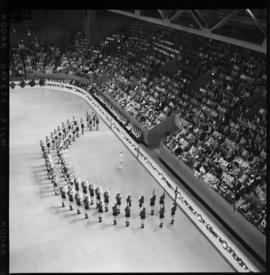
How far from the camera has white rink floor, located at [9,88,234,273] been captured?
10438mm

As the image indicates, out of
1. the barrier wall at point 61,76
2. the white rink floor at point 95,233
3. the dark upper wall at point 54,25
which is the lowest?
the white rink floor at point 95,233

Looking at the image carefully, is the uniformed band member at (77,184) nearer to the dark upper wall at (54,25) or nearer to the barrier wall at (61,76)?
the barrier wall at (61,76)

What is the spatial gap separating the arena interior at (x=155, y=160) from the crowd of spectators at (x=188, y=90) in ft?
0.22

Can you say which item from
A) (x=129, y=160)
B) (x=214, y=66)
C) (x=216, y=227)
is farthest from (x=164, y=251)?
(x=214, y=66)

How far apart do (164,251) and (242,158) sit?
14.0 feet

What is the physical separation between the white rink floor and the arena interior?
0.04 meters

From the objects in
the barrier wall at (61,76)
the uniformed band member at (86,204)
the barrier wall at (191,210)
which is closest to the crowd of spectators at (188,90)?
the barrier wall at (61,76)

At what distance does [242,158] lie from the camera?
1346cm

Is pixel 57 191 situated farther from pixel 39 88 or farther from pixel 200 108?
pixel 39 88

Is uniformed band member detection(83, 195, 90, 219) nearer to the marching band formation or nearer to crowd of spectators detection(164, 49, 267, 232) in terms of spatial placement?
the marching band formation

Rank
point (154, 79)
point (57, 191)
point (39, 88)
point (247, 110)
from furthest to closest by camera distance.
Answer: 1. point (39, 88)
2. point (154, 79)
3. point (247, 110)
4. point (57, 191)

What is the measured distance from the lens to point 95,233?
11.8m

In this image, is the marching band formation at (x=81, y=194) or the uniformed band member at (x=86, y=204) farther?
the uniformed band member at (x=86, y=204)

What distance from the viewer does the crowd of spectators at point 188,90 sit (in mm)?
13195
